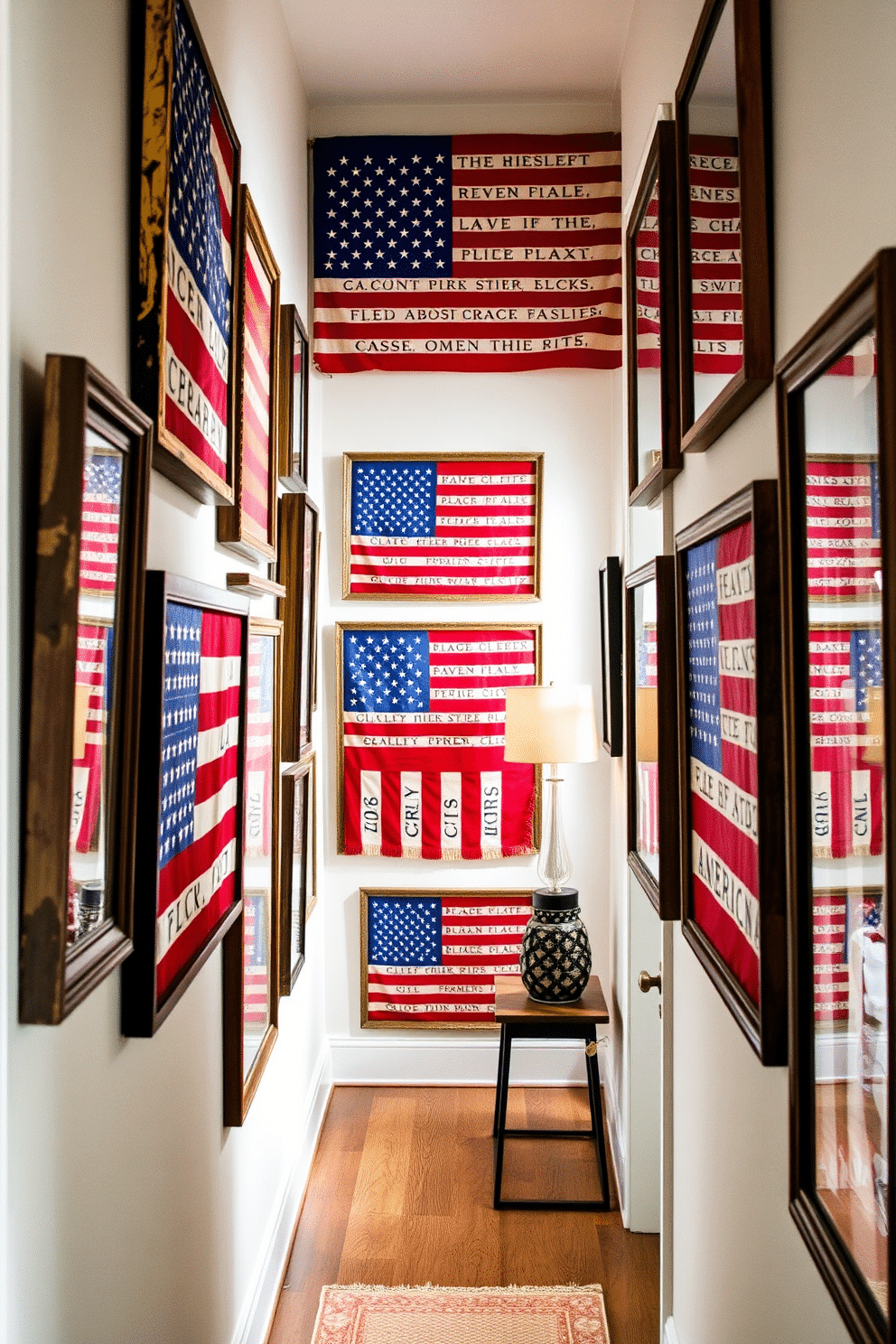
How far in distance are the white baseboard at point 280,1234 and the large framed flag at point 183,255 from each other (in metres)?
1.71

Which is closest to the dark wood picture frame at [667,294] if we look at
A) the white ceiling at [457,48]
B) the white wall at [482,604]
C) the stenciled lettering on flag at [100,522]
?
the stenciled lettering on flag at [100,522]

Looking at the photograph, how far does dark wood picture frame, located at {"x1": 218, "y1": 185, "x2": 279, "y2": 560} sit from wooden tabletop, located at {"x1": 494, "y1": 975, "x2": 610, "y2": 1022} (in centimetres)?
152

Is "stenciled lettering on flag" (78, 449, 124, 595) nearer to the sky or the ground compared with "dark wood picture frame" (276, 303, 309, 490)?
nearer to the ground

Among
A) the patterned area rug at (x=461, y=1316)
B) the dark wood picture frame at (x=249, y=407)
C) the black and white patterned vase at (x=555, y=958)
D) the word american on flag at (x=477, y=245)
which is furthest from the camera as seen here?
the word american on flag at (x=477, y=245)

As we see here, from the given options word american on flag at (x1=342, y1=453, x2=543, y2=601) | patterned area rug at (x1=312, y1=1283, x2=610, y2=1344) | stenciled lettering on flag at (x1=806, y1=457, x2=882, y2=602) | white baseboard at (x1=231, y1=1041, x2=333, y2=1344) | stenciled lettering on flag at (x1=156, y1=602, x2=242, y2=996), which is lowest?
patterned area rug at (x1=312, y1=1283, x2=610, y2=1344)

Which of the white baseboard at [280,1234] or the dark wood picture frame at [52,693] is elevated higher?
the dark wood picture frame at [52,693]

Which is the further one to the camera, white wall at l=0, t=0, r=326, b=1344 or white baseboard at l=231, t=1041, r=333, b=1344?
white baseboard at l=231, t=1041, r=333, b=1344

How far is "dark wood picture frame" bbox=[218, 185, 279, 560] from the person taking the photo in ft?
6.34

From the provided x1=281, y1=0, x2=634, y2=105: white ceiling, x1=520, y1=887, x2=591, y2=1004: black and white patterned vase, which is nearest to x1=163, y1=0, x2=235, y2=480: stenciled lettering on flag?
x1=281, y1=0, x2=634, y2=105: white ceiling

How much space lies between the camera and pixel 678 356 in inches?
69.0

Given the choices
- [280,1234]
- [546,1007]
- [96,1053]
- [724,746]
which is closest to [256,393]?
[724,746]

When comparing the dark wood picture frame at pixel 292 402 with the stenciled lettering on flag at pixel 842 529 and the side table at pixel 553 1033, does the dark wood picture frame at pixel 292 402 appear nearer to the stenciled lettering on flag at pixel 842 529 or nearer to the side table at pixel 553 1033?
the side table at pixel 553 1033

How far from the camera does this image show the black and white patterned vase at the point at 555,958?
2.99 metres

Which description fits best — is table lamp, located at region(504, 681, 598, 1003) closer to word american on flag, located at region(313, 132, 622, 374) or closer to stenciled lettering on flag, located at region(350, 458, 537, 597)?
stenciled lettering on flag, located at region(350, 458, 537, 597)
